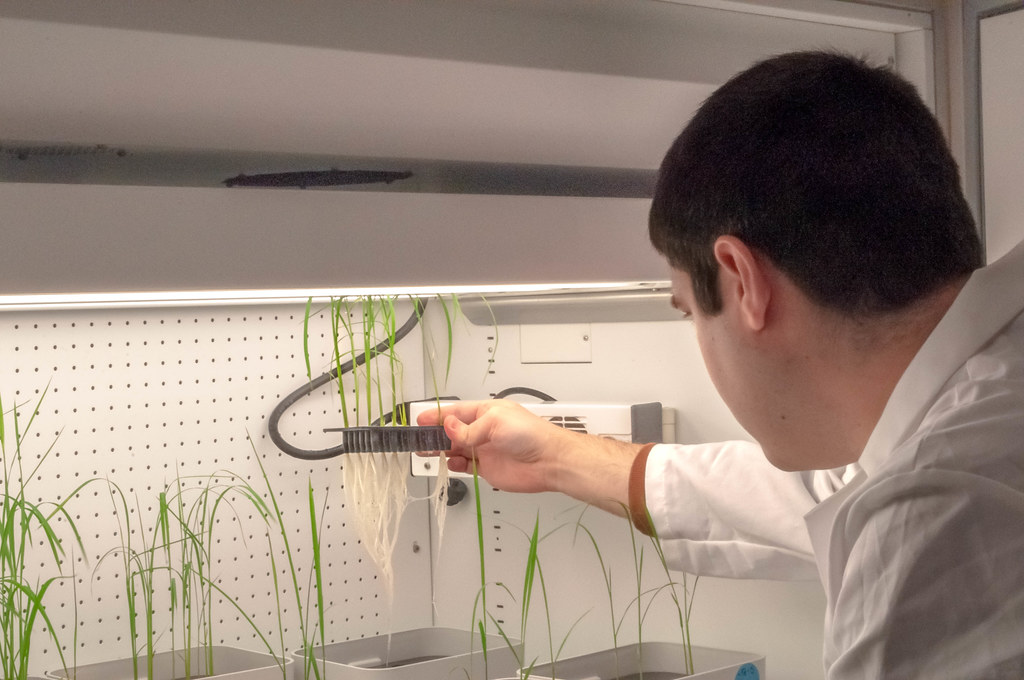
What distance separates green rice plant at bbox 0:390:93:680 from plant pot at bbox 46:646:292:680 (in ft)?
0.13

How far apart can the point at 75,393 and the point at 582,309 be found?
26.8 inches

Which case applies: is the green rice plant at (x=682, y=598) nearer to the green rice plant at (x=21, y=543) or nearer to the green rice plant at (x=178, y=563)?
the green rice plant at (x=178, y=563)

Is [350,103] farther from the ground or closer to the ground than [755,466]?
farther from the ground

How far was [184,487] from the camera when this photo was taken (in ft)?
4.52

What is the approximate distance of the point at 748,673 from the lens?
1155 mm

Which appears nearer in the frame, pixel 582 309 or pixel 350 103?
pixel 350 103

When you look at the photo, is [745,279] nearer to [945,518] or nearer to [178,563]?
[945,518]

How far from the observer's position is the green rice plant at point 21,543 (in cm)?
114

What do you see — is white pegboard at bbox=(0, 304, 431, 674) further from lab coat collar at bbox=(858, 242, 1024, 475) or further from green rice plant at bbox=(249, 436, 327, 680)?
lab coat collar at bbox=(858, 242, 1024, 475)

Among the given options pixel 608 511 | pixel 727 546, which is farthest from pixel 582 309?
pixel 727 546

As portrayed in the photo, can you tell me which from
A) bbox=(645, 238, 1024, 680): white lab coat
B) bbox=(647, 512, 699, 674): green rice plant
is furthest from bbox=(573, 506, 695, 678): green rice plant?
bbox=(645, 238, 1024, 680): white lab coat

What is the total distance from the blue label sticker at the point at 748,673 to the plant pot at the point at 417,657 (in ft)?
0.91

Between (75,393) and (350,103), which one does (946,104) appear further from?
(75,393)

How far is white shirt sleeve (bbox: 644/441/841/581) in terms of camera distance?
1.18 meters
